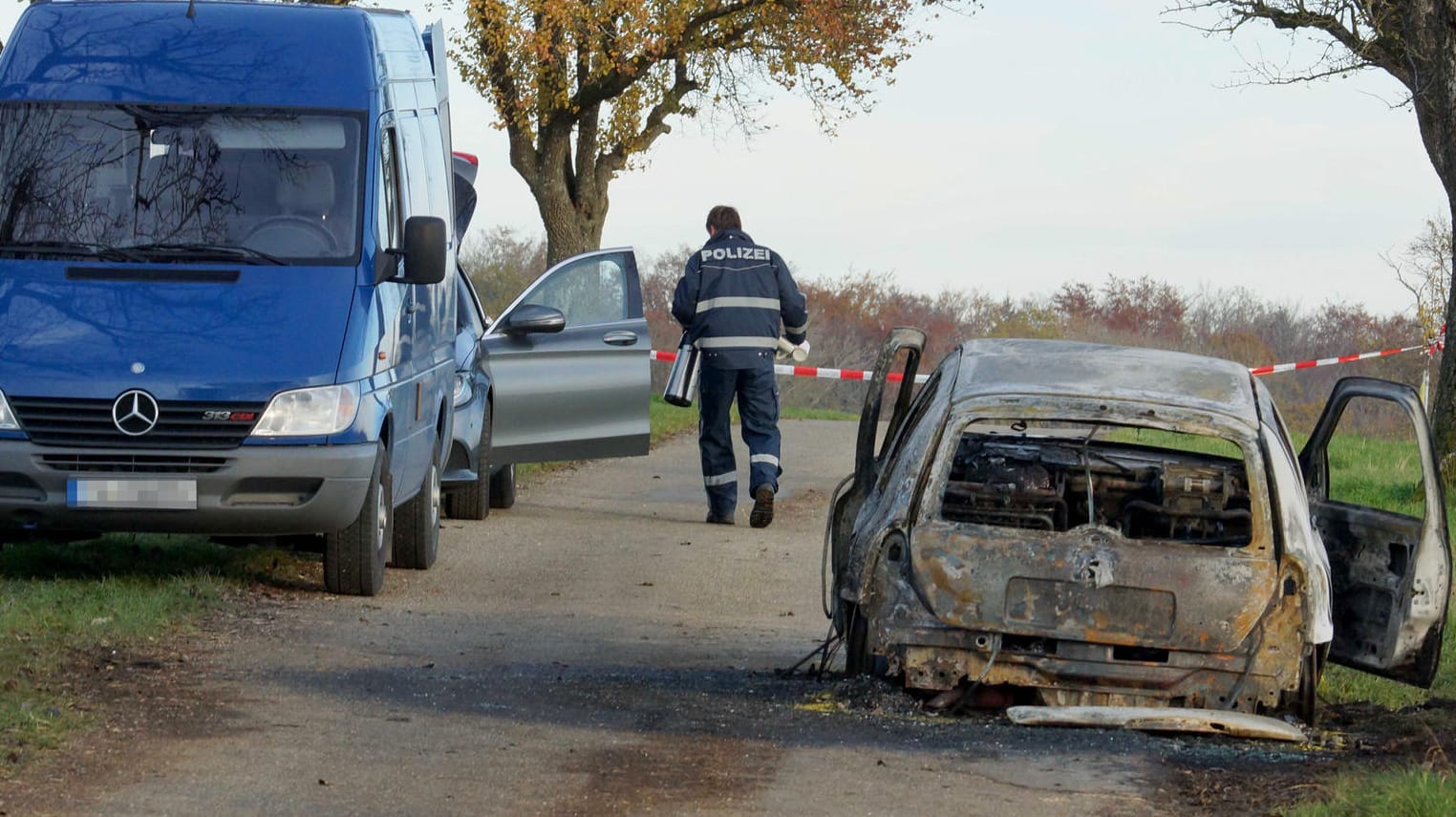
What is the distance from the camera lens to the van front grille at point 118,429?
877 centimetres

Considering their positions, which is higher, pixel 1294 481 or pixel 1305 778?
pixel 1294 481

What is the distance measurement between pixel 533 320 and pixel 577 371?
769 millimetres

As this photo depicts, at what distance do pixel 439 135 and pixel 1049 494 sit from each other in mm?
5322

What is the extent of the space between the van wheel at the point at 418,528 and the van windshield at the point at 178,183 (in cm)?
182

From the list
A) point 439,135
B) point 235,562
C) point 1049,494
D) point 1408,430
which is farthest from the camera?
point 1408,430

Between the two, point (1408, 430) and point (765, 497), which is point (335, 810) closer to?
point (765, 497)

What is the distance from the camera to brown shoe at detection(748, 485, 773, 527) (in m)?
13.7

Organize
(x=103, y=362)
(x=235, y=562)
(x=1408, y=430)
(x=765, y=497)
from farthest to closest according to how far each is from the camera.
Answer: (x=1408, y=430), (x=765, y=497), (x=235, y=562), (x=103, y=362)

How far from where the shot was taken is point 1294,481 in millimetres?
7109

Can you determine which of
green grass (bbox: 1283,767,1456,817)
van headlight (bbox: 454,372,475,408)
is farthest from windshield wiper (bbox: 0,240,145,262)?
green grass (bbox: 1283,767,1456,817)

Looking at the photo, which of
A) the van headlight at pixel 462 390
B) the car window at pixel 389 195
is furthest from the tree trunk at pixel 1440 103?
the car window at pixel 389 195

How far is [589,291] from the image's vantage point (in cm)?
1374

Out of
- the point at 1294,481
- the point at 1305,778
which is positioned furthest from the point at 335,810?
the point at 1294,481

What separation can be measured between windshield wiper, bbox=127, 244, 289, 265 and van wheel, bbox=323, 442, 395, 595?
3.34ft
